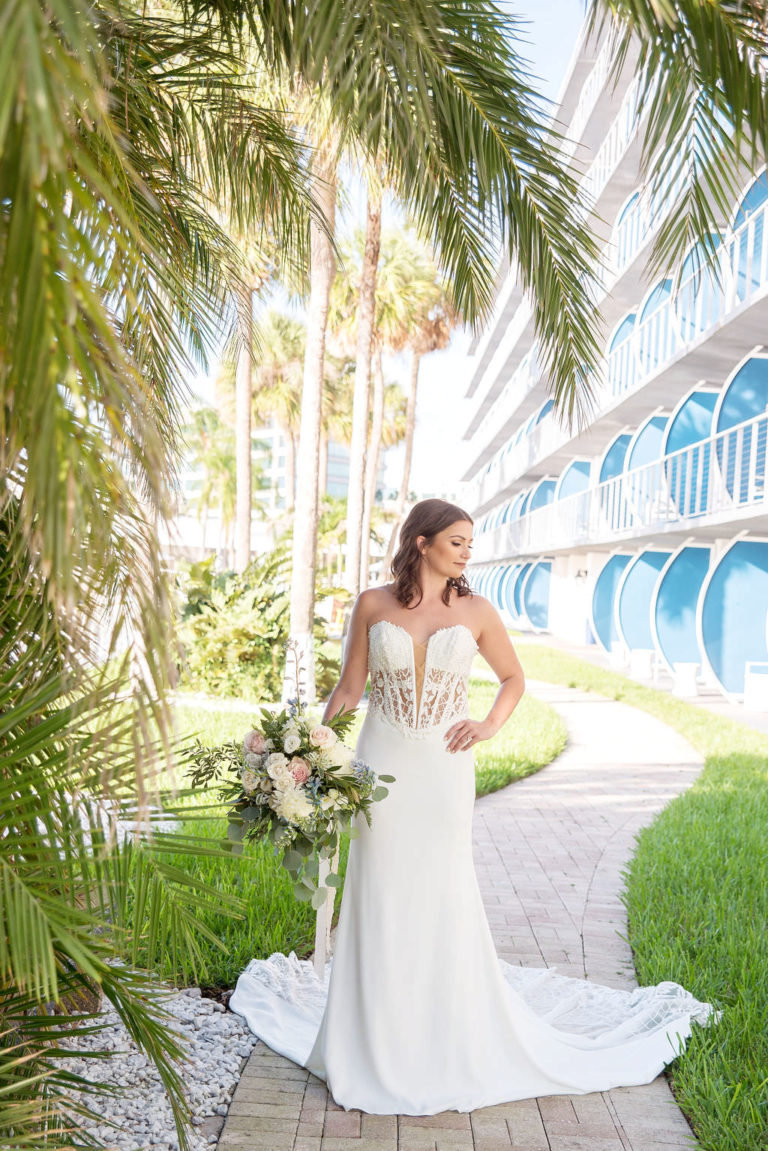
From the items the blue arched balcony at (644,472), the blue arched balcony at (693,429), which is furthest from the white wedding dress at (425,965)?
the blue arched balcony at (693,429)

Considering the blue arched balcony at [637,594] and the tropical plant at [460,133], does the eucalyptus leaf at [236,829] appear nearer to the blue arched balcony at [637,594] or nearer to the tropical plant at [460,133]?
the tropical plant at [460,133]

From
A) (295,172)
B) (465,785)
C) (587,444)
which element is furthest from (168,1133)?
(587,444)

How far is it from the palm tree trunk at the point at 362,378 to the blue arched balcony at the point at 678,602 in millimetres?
6076

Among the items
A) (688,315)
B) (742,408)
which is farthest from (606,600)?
(742,408)

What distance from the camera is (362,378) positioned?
19812 mm

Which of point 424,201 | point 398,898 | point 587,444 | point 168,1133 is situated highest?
point 587,444

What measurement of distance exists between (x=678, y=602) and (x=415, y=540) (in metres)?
16.9

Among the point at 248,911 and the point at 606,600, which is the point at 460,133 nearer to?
the point at 248,911

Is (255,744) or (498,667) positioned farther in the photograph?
Answer: (498,667)

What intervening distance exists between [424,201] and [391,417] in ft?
171

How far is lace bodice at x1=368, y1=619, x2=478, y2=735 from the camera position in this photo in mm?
4082

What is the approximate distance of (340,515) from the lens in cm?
5606

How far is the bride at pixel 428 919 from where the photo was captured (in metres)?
3.88

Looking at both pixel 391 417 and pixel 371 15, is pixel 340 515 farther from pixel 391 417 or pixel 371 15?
pixel 371 15
